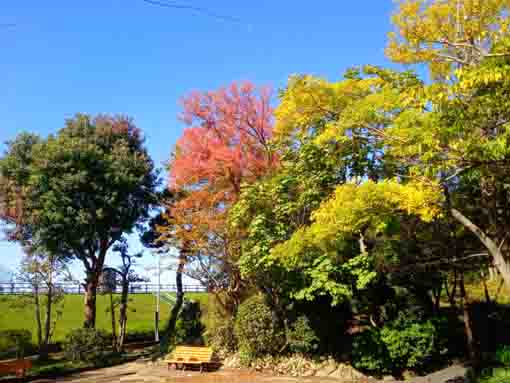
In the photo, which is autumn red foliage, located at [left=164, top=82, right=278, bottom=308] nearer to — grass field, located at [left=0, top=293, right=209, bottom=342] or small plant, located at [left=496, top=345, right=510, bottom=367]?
grass field, located at [left=0, top=293, right=209, bottom=342]

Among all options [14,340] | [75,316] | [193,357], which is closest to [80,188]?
[14,340]

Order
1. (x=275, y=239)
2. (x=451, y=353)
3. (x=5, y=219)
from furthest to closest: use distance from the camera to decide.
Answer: (x=5, y=219) < (x=275, y=239) < (x=451, y=353)

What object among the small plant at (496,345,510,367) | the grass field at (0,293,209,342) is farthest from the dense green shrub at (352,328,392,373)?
the grass field at (0,293,209,342)

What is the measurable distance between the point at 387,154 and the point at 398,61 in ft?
6.09

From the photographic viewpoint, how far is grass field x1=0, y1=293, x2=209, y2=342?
57.9 feet

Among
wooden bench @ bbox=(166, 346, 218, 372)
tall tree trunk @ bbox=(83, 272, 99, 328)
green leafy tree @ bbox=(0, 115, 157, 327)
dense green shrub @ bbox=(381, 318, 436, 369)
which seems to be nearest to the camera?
dense green shrub @ bbox=(381, 318, 436, 369)

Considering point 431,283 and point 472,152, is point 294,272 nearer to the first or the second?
point 431,283

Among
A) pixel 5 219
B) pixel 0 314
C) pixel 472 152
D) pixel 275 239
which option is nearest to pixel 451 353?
pixel 275 239

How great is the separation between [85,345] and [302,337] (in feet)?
24.5

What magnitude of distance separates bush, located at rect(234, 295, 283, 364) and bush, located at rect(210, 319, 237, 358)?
969mm

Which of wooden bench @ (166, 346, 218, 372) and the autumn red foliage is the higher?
the autumn red foliage

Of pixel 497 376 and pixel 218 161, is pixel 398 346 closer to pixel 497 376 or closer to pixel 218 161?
pixel 497 376

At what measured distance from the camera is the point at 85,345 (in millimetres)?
14609

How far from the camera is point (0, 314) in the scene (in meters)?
19.9
